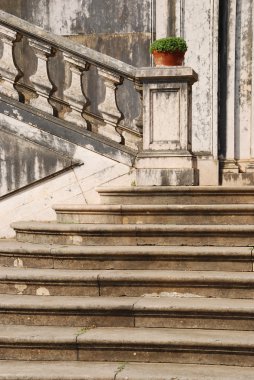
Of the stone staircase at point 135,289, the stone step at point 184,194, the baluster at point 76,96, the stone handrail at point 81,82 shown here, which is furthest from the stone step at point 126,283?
the baluster at point 76,96

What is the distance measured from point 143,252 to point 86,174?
1572 millimetres

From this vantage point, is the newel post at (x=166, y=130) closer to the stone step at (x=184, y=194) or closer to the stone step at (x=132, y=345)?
the stone step at (x=184, y=194)

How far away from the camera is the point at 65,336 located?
4.83 m

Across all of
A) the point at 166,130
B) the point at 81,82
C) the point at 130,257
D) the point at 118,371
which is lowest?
the point at 118,371

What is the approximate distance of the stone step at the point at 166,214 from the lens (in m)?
6.15

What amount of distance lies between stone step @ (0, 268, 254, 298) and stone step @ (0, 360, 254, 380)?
745 mm

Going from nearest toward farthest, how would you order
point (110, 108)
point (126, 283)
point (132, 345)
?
point (132, 345) < point (126, 283) < point (110, 108)

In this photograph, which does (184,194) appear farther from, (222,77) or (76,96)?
(222,77)

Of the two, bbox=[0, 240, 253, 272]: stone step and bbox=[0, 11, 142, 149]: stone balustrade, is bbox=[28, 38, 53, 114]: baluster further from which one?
bbox=[0, 240, 253, 272]: stone step

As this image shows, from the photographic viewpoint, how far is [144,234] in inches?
234

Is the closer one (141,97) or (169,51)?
(169,51)

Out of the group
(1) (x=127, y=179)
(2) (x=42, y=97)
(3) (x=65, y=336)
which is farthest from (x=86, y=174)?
(3) (x=65, y=336)

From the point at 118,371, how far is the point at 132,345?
0.82ft

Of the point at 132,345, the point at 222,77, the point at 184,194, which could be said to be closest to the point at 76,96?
the point at 184,194
